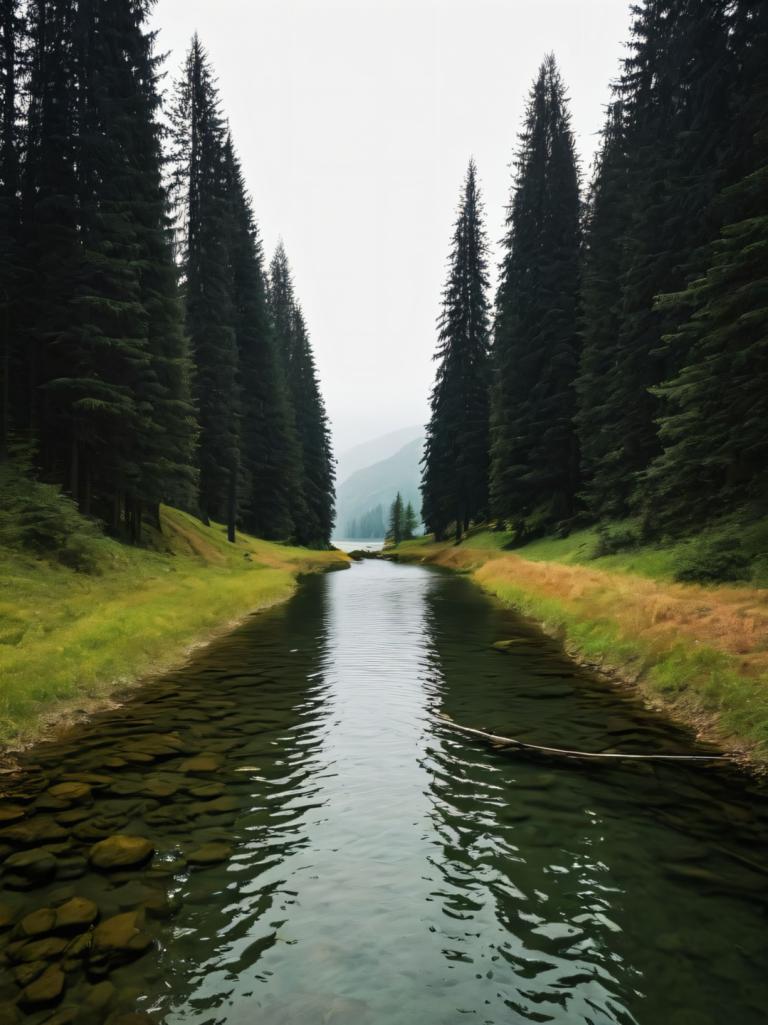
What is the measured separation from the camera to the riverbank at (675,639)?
9258mm

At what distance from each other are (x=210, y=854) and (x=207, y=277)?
128ft

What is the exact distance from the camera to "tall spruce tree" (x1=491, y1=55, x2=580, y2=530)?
36625mm

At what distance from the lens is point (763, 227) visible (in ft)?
48.8

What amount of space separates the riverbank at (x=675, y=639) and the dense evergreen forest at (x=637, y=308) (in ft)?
12.8

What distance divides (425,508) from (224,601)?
45.8 metres

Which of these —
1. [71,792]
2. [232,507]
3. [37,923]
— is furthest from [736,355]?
[232,507]

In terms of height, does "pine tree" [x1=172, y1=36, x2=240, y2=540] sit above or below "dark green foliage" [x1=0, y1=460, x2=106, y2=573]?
above

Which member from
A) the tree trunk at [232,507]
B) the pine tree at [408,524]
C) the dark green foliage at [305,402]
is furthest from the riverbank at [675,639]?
the pine tree at [408,524]

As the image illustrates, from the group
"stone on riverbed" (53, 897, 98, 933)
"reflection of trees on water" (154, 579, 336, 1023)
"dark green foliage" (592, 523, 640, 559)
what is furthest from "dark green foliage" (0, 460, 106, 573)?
"dark green foliage" (592, 523, 640, 559)

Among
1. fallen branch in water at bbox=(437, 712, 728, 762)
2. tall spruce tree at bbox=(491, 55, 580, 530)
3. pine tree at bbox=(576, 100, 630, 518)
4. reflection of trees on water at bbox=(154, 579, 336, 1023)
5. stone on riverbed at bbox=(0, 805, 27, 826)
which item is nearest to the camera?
reflection of trees on water at bbox=(154, 579, 336, 1023)

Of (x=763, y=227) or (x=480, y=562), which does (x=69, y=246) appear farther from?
(x=480, y=562)

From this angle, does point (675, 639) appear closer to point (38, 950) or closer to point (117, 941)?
point (117, 941)

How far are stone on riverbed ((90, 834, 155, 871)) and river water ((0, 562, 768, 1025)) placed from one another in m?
0.12

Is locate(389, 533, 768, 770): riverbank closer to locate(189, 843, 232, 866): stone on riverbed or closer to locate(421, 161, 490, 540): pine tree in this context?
locate(189, 843, 232, 866): stone on riverbed
